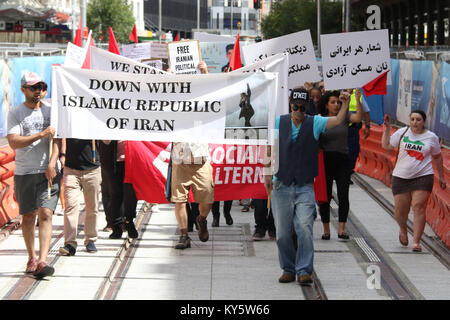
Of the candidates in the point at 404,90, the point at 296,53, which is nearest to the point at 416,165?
the point at 296,53

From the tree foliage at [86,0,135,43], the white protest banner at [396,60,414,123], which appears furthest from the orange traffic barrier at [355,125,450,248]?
the tree foliage at [86,0,135,43]

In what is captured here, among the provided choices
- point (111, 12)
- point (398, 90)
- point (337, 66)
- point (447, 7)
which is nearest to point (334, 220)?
point (337, 66)

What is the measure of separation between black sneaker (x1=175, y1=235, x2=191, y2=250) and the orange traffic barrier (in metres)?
3.00

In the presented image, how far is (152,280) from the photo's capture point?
8.85 metres

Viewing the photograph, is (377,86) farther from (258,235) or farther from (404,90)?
(404,90)

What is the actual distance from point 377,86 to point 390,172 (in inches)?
229

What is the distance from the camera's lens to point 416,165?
33.9 feet

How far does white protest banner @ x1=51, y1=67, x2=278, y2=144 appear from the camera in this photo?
30.4ft

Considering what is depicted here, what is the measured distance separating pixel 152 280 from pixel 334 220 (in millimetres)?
4377

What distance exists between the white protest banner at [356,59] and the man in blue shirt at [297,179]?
226 centimetres

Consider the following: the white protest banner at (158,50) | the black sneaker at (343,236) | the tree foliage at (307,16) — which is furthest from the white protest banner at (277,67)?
the tree foliage at (307,16)

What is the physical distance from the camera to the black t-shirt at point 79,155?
9.91 m

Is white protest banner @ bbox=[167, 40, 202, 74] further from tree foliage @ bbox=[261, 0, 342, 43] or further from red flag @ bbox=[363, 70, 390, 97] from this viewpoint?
tree foliage @ bbox=[261, 0, 342, 43]

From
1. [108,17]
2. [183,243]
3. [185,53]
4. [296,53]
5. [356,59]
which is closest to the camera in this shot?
[183,243]
